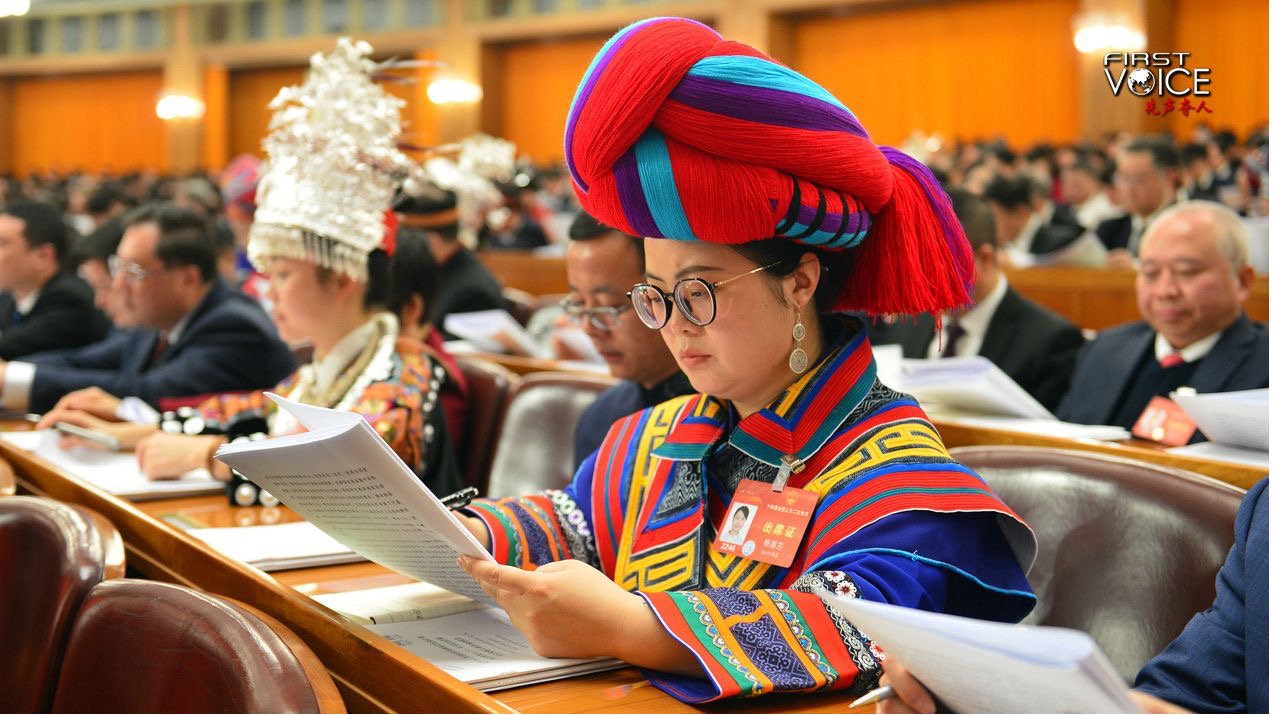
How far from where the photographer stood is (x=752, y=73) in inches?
49.9

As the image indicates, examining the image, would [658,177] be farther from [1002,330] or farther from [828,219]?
[1002,330]

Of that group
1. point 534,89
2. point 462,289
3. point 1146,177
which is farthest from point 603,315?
point 534,89

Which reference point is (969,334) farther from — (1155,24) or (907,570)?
(1155,24)

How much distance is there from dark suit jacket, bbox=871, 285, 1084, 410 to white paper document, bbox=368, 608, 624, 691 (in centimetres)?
232

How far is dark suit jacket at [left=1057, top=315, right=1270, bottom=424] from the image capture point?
9.59 feet

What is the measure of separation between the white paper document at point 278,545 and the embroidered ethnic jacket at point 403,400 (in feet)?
1.02

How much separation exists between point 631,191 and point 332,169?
1256 mm

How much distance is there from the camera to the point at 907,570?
1216mm

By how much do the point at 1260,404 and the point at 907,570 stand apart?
3.36ft

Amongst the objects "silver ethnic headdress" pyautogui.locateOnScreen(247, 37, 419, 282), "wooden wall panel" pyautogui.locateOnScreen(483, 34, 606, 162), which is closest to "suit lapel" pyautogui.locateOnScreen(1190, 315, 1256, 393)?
"silver ethnic headdress" pyautogui.locateOnScreen(247, 37, 419, 282)

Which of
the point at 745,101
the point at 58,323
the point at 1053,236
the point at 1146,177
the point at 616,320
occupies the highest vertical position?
the point at 745,101

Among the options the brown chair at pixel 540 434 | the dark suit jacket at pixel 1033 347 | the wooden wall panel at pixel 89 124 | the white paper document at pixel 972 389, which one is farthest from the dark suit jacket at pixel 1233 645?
the wooden wall panel at pixel 89 124

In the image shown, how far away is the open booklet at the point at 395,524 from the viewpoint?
4.06 ft

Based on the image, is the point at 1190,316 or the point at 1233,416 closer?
the point at 1233,416
